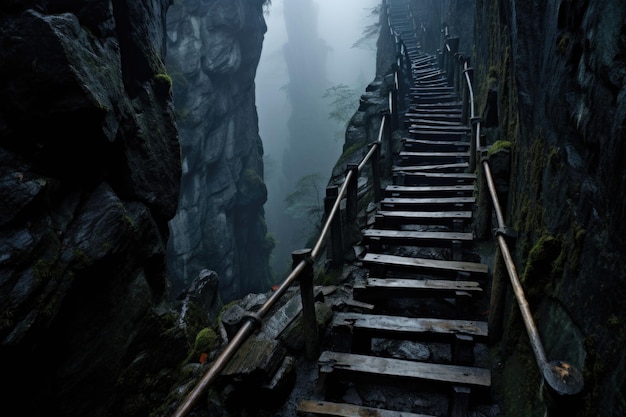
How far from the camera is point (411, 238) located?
564cm

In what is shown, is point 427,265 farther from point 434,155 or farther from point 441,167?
point 434,155

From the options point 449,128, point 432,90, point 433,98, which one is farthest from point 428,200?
point 432,90

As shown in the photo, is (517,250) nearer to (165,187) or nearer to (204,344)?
(204,344)

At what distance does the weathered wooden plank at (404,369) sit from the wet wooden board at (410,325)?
0.39m

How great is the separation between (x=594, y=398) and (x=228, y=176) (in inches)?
1122

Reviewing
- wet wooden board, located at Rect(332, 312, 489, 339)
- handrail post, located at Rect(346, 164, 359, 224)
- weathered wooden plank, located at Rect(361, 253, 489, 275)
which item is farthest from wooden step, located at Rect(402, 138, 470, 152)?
wet wooden board, located at Rect(332, 312, 489, 339)

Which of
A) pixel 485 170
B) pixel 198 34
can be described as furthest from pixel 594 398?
pixel 198 34

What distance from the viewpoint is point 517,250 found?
12.4 ft

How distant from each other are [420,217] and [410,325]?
2661mm

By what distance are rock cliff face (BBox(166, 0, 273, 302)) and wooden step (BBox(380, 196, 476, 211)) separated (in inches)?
749

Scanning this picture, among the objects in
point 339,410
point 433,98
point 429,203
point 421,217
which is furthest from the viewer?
point 433,98

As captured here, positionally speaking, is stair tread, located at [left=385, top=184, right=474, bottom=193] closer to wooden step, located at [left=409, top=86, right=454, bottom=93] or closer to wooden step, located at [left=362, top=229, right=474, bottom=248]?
wooden step, located at [left=362, top=229, right=474, bottom=248]

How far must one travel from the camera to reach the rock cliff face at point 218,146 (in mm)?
23812

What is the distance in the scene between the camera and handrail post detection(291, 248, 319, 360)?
3.42 metres
